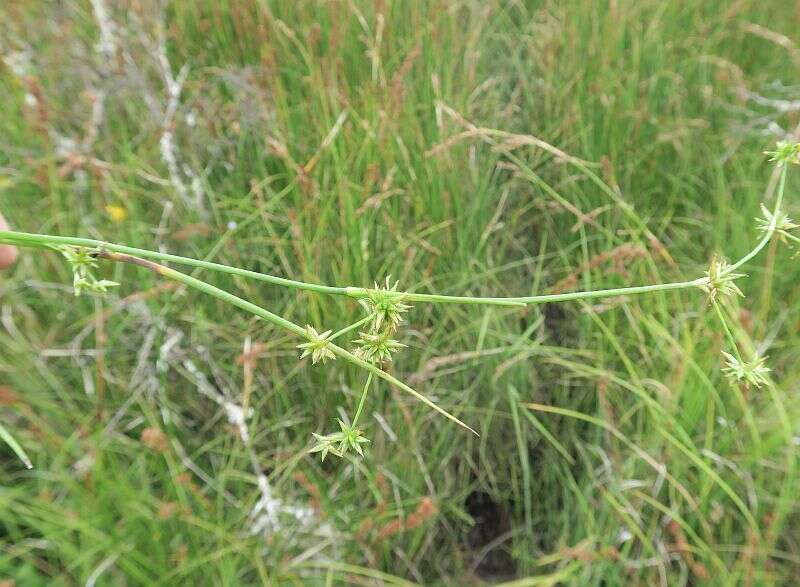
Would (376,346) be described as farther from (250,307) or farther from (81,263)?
(81,263)

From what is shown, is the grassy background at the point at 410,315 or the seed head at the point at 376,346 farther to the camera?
the grassy background at the point at 410,315

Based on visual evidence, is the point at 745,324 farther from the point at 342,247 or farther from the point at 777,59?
the point at 777,59

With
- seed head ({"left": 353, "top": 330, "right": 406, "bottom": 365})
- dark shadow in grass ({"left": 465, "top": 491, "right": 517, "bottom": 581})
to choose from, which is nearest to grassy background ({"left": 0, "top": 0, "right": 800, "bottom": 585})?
dark shadow in grass ({"left": 465, "top": 491, "right": 517, "bottom": 581})

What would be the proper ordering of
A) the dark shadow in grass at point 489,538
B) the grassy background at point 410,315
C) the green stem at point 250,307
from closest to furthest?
the green stem at point 250,307, the grassy background at point 410,315, the dark shadow in grass at point 489,538

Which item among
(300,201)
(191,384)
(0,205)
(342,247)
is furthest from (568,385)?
(0,205)

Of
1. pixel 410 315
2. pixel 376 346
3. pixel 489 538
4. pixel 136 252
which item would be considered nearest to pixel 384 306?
pixel 376 346

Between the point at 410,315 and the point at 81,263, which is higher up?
the point at 81,263

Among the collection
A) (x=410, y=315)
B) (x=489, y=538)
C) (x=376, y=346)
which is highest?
(x=376, y=346)

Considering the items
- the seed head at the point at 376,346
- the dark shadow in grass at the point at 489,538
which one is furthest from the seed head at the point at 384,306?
the dark shadow in grass at the point at 489,538

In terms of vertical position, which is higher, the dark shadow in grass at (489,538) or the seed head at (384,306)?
the seed head at (384,306)

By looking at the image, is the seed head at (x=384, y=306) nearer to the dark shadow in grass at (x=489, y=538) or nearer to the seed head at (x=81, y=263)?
the seed head at (x=81, y=263)
